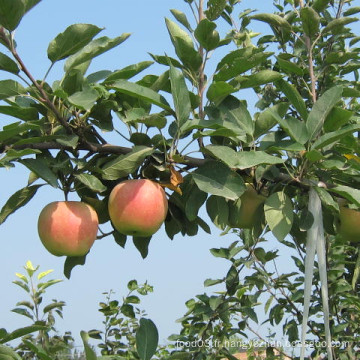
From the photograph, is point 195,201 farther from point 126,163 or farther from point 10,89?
point 10,89

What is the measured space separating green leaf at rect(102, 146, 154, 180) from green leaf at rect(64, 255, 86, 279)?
1.02 ft

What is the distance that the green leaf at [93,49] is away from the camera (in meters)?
1.51

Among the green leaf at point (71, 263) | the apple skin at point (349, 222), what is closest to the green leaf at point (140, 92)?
the green leaf at point (71, 263)

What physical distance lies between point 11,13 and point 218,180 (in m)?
0.61

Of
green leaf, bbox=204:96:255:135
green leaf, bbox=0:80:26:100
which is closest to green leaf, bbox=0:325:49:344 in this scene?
green leaf, bbox=0:80:26:100

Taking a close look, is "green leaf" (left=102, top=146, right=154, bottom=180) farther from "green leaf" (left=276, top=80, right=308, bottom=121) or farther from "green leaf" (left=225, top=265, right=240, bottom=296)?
"green leaf" (left=225, top=265, right=240, bottom=296)

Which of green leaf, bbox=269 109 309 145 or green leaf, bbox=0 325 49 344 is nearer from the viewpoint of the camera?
green leaf, bbox=0 325 49 344

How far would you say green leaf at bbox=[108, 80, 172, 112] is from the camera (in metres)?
1.44

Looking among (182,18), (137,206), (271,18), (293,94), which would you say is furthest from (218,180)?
(271,18)

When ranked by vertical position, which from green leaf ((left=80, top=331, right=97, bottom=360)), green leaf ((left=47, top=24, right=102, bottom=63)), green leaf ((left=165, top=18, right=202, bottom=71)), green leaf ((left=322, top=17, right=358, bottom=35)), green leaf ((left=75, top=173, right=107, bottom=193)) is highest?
green leaf ((left=322, top=17, right=358, bottom=35))

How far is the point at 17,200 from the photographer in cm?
162

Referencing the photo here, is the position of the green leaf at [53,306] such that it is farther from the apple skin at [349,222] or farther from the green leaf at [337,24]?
the green leaf at [337,24]

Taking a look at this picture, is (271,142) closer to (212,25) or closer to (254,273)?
(212,25)

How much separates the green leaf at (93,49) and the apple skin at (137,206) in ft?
1.05
